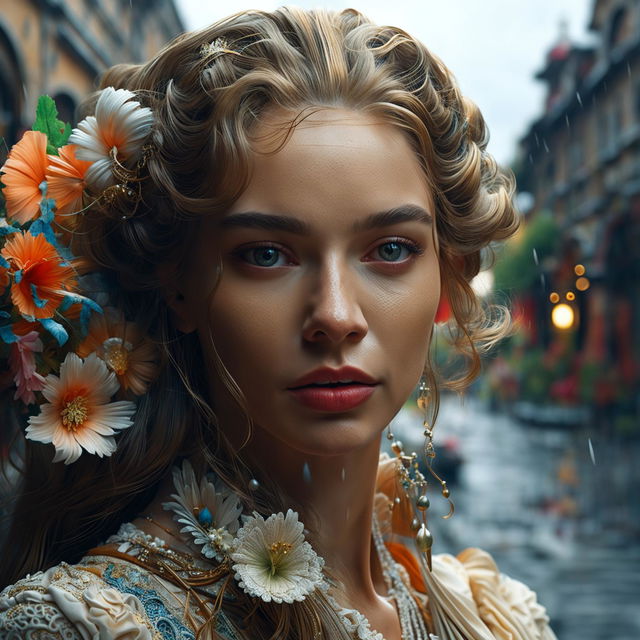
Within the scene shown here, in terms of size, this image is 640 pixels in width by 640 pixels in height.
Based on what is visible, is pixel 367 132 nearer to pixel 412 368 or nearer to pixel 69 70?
pixel 412 368

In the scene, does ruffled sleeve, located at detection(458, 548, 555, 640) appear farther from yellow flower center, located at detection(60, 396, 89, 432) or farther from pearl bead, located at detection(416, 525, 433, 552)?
yellow flower center, located at detection(60, 396, 89, 432)

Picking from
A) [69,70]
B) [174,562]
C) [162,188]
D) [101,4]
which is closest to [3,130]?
[69,70]

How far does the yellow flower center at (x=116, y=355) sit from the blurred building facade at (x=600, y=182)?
565cm

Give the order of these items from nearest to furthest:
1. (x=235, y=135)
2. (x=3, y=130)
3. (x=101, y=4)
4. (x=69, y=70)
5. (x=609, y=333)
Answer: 1. (x=235, y=135)
2. (x=3, y=130)
3. (x=69, y=70)
4. (x=101, y=4)
5. (x=609, y=333)

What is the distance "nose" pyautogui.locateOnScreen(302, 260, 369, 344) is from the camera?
1.13 meters

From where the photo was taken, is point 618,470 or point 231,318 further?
point 618,470

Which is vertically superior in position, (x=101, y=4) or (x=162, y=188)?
(x=101, y=4)

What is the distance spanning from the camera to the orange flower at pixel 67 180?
123 centimetres

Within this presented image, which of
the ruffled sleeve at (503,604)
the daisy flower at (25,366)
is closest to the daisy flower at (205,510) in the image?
the daisy flower at (25,366)

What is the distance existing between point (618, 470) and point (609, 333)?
1.34 meters

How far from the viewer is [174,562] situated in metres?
1.19

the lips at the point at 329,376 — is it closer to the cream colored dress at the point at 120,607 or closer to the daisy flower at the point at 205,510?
the daisy flower at the point at 205,510

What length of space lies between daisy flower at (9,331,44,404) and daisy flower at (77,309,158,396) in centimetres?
8

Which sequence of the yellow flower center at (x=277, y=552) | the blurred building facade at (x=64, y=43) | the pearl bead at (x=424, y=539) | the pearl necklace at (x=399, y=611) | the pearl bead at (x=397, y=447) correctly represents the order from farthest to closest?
the blurred building facade at (x=64, y=43), the pearl bead at (x=397, y=447), the pearl bead at (x=424, y=539), the pearl necklace at (x=399, y=611), the yellow flower center at (x=277, y=552)
